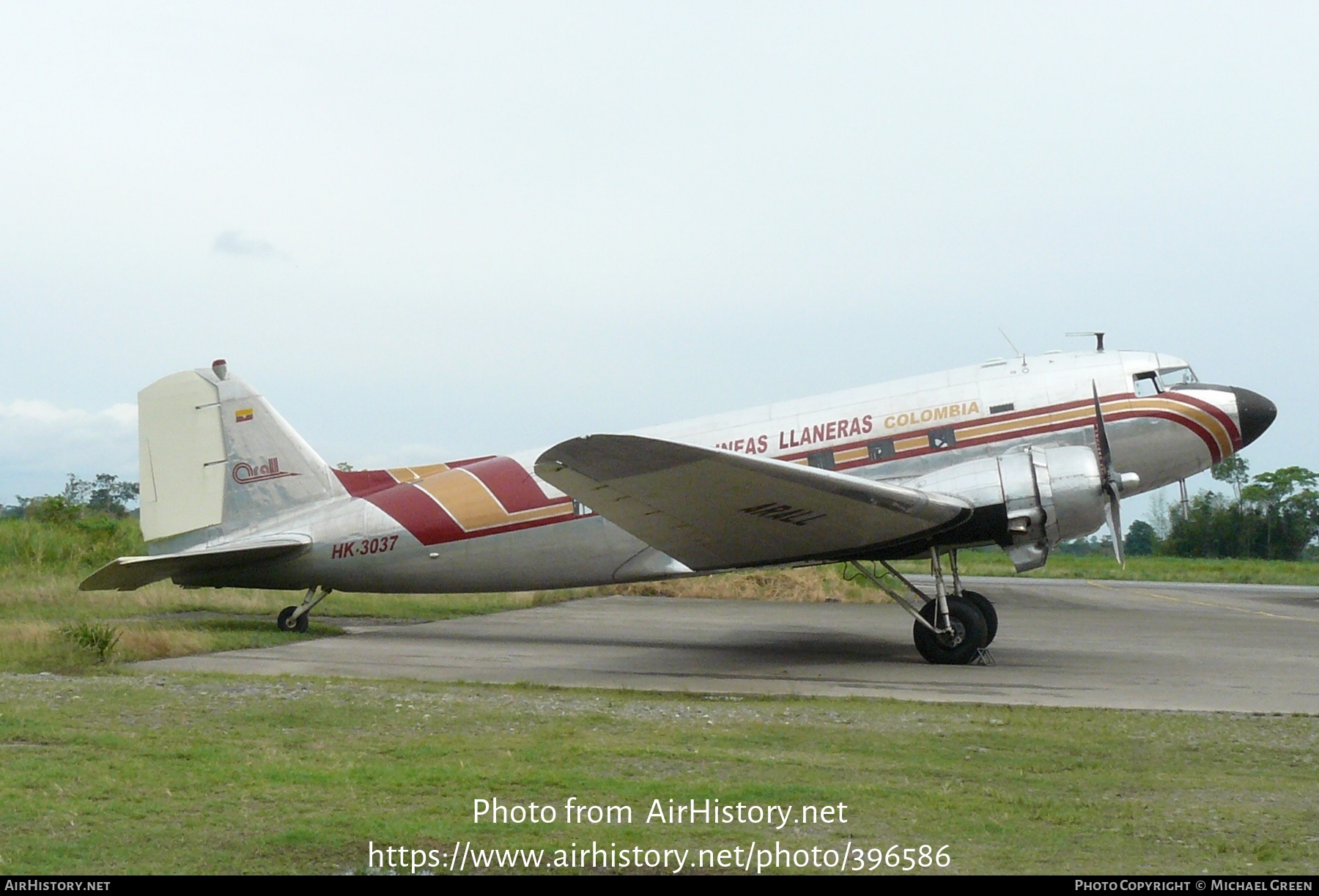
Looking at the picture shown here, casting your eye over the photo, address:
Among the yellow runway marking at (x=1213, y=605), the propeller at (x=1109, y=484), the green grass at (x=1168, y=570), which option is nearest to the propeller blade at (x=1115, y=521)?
the propeller at (x=1109, y=484)

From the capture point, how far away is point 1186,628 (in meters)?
16.7

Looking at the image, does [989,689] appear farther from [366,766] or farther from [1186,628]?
[1186,628]

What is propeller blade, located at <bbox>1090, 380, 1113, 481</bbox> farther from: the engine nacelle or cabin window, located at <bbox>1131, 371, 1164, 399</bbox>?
cabin window, located at <bbox>1131, 371, 1164, 399</bbox>

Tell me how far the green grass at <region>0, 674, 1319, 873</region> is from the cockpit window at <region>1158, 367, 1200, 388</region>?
16.7ft

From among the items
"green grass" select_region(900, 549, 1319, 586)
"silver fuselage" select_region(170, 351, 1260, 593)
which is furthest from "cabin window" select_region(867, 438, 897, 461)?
"green grass" select_region(900, 549, 1319, 586)

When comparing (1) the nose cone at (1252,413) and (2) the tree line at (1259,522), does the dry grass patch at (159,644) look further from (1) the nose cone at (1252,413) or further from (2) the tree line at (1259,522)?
(2) the tree line at (1259,522)

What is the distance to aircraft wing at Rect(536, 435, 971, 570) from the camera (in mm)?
10422

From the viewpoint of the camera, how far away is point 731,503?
450 inches

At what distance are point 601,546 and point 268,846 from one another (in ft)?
29.3

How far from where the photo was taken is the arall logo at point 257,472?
15.4m

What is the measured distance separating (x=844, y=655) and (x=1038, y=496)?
3.09 m

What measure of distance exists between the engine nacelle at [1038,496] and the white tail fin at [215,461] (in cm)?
876

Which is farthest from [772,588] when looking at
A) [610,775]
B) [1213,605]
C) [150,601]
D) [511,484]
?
[610,775]

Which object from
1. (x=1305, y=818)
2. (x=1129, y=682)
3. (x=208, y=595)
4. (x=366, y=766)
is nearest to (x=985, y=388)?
(x=1129, y=682)
